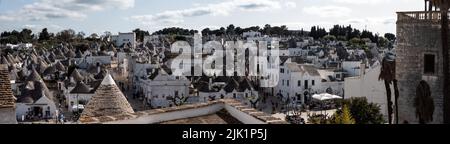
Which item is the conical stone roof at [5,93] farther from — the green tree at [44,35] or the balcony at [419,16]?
the green tree at [44,35]

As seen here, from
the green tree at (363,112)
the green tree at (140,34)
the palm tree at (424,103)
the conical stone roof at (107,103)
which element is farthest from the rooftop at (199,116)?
the green tree at (140,34)

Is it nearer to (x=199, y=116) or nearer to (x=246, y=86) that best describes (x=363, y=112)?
(x=246, y=86)

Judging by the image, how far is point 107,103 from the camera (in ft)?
54.3

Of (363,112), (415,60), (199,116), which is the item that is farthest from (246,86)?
(199,116)

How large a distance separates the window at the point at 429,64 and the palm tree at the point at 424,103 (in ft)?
1.29

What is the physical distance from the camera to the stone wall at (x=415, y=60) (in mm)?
18266

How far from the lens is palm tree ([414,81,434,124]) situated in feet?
59.8

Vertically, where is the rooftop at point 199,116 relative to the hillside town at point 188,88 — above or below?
above

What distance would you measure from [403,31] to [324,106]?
26918 millimetres

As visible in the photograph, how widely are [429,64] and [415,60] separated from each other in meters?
0.43

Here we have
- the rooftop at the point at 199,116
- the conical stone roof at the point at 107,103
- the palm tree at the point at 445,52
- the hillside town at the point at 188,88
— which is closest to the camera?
the rooftop at the point at 199,116

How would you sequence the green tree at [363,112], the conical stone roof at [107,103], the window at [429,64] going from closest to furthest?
the conical stone roof at [107,103] → the window at [429,64] → the green tree at [363,112]
